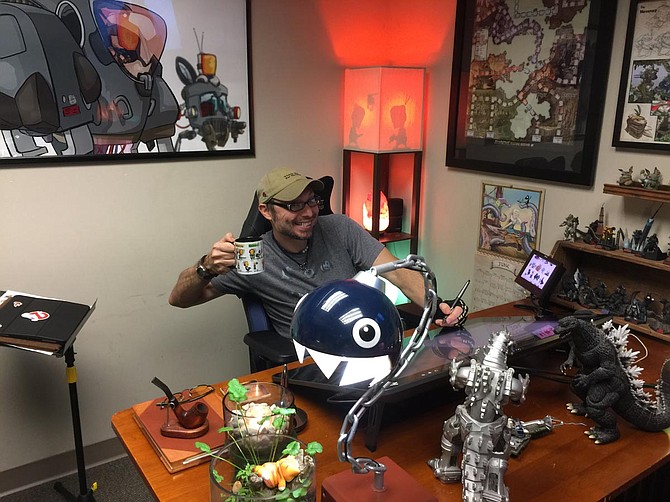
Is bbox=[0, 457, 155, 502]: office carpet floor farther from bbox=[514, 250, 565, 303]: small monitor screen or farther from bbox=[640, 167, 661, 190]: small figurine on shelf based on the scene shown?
bbox=[640, 167, 661, 190]: small figurine on shelf

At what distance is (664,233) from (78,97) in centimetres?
232

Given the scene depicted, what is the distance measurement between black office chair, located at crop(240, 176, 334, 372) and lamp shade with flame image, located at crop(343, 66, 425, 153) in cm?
54

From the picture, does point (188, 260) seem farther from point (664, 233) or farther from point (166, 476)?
point (664, 233)

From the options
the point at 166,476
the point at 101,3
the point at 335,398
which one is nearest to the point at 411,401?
the point at 335,398

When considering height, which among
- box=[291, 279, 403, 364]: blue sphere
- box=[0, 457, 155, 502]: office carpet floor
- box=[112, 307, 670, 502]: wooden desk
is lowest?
box=[0, 457, 155, 502]: office carpet floor

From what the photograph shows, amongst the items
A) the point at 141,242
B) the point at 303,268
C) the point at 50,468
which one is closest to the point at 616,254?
the point at 303,268

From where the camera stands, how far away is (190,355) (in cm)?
272

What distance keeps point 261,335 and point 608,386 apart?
1.11m

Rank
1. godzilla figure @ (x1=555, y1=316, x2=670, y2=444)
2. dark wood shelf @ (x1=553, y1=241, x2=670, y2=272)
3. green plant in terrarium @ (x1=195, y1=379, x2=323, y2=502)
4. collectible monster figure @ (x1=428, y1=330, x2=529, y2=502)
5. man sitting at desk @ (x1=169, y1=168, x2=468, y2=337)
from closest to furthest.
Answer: green plant in terrarium @ (x1=195, y1=379, x2=323, y2=502) < collectible monster figure @ (x1=428, y1=330, x2=529, y2=502) < godzilla figure @ (x1=555, y1=316, x2=670, y2=444) < dark wood shelf @ (x1=553, y1=241, x2=670, y2=272) < man sitting at desk @ (x1=169, y1=168, x2=468, y2=337)

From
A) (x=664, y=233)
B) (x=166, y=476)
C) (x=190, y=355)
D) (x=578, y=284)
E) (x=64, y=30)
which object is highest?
(x=64, y=30)

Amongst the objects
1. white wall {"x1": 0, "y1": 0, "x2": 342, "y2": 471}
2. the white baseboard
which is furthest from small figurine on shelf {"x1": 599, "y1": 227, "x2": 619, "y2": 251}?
the white baseboard

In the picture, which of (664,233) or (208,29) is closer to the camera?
(664,233)

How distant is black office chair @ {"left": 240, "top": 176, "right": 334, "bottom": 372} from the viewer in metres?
1.80

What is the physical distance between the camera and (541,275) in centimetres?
217
